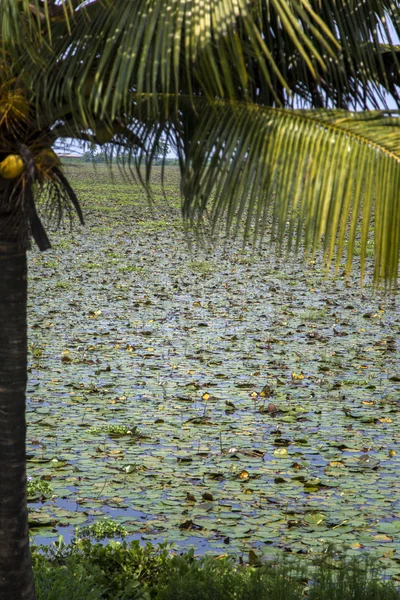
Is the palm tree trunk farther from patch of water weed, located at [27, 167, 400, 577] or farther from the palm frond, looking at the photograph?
patch of water weed, located at [27, 167, 400, 577]

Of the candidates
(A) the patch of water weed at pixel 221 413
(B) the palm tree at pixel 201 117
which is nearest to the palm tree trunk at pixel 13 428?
(B) the palm tree at pixel 201 117

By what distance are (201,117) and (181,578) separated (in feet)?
7.86

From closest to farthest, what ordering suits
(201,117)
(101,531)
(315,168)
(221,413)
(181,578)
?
(315,168) < (201,117) < (181,578) < (101,531) < (221,413)

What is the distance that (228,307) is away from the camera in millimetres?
13766

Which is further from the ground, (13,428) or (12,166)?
(12,166)

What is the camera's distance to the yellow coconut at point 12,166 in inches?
132

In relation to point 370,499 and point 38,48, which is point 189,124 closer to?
point 38,48

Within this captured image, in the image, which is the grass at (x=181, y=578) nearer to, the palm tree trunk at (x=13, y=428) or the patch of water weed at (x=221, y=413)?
the palm tree trunk at (x=13, y=428)

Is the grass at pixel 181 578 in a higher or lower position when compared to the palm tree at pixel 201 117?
lower

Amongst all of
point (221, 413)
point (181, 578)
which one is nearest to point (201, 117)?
point (181, 578)

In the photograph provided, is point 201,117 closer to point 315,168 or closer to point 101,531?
point 315,168

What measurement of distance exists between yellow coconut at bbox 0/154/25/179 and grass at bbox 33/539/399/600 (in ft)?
6.89

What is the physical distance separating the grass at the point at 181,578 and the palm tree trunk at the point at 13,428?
0.36 meters

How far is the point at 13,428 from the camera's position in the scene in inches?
153
